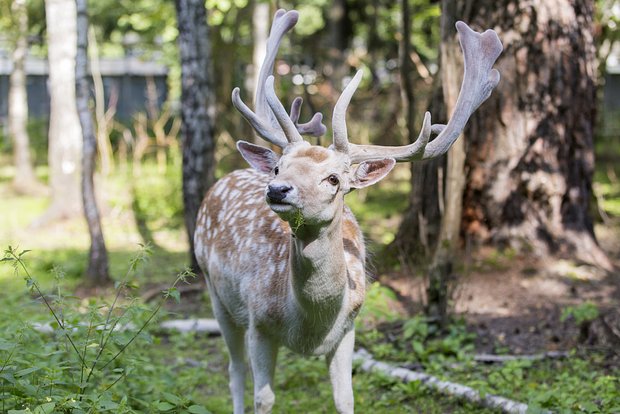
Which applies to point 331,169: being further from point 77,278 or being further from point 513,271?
point 77,278

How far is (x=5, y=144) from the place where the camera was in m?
24.6

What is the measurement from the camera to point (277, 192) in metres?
3.66

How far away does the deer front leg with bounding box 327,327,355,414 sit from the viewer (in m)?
4.53

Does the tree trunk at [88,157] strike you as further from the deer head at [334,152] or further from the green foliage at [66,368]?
the green foliage at [66,368]

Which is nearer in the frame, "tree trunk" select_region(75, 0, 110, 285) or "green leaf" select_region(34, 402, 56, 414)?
"green leaf" select_region(34, 402, 56, 414)

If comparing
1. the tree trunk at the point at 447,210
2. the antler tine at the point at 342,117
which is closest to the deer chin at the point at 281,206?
the antler tine at the point at 342,117

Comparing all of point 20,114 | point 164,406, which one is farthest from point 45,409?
point 20,114

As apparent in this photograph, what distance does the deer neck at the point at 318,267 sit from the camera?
400cm

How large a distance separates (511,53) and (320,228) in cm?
439

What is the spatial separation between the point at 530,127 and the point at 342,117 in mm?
4089

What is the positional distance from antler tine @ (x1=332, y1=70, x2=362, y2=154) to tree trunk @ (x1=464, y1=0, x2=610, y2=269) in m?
3.81

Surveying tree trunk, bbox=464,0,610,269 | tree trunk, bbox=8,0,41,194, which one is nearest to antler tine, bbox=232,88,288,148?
tree trunk, bbox=464,0,610,269

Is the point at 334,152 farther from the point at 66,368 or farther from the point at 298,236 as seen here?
the point at 66,368

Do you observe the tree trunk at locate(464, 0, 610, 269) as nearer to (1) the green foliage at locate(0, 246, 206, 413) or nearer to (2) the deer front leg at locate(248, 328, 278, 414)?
(2) the deer front leg at locate(248, 328, 278, 414)
